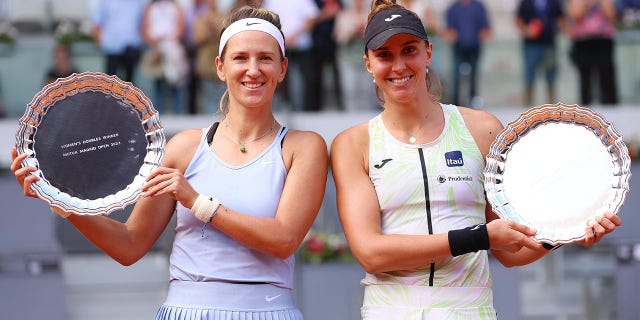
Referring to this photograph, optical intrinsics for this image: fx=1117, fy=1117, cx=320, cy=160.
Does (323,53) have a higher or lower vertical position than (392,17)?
higher

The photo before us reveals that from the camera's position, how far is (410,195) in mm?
3758

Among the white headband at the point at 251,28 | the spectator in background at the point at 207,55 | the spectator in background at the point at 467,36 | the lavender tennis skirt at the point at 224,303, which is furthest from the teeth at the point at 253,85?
the spectator in background at the point at 467,36

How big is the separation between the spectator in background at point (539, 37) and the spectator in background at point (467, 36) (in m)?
0.37

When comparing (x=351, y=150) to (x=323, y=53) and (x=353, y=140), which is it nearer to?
(x=353, y=140)

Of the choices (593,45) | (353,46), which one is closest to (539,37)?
(593,45)

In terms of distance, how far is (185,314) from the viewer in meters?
3.78

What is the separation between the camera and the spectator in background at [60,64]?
33.4 feet

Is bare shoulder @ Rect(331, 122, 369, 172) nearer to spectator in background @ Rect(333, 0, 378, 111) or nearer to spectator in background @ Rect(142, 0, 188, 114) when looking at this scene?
spectator in background @ Rect(333, 0, 378, 111)

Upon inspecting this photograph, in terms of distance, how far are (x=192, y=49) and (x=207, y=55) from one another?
248mm

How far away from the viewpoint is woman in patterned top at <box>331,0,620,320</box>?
3.72 metres

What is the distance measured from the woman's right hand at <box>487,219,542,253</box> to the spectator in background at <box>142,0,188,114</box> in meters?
6.86

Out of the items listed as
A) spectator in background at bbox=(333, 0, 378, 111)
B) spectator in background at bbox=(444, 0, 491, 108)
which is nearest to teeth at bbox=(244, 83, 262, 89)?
spectator in background at bbox=(333, 0, 378, 111)

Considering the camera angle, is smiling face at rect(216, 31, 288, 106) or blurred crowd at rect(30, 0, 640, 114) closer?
smiling face at rect(216, 31, 288, 106)

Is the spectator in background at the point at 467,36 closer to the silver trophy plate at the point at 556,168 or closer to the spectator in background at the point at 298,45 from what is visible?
the spectator in background at the point at 298,45
